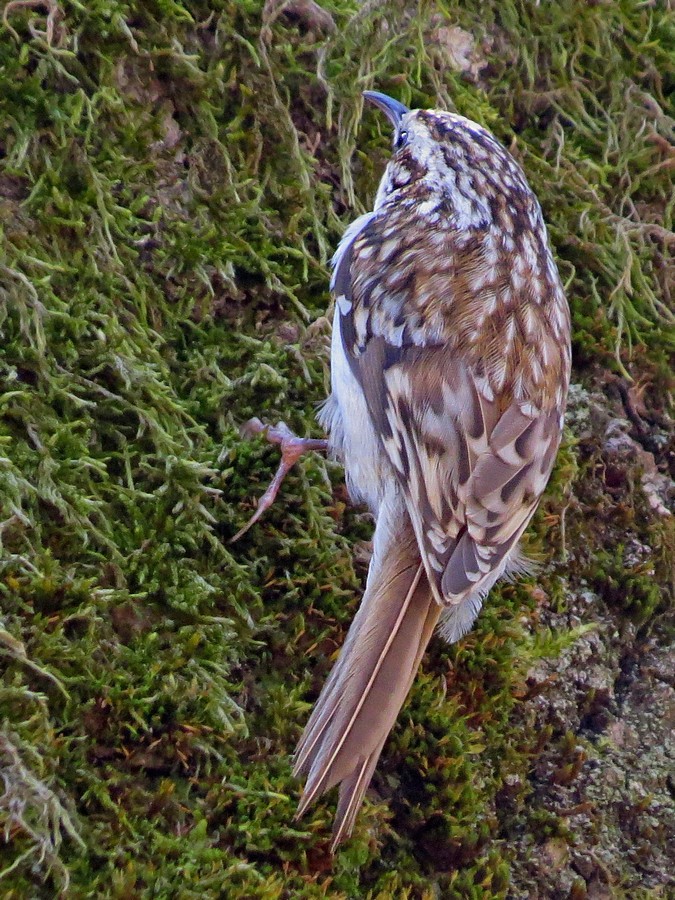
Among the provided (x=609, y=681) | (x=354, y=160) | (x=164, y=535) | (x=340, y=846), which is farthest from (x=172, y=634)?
(x=354, y=160)

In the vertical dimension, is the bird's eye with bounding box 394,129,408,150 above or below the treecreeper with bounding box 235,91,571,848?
above

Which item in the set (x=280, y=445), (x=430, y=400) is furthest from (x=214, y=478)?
(x=430, y=400)

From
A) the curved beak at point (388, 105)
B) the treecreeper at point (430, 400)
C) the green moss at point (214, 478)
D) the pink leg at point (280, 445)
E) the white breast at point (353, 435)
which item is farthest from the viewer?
the curved beak at point (388, 105)

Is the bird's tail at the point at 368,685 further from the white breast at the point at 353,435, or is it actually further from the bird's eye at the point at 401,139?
the bird's eye at the point at 401,139

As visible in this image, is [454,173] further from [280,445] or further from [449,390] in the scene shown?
[280,445]

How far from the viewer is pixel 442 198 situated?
2.23 metres

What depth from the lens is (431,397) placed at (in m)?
1.88

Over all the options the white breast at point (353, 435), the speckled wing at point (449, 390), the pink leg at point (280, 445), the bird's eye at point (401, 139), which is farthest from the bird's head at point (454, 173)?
the pink leg at point (280, 445)

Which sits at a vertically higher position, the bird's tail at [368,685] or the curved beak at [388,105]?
the curved beak at [388,105]

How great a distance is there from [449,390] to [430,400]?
0.13ft

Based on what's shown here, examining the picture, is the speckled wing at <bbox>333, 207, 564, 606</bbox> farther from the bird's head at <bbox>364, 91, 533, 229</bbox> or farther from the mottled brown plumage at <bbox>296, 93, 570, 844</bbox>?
the bird's head at <bbox>364, 91, 533, 229</bbox>

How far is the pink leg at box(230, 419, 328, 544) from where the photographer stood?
1728 millimetres

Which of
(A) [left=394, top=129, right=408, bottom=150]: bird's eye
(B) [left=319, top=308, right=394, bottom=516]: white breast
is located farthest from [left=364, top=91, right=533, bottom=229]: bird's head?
(B) [left=319, top=308, right=394, bottom=516]: white breast

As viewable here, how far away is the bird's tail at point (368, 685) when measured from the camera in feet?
4.92
